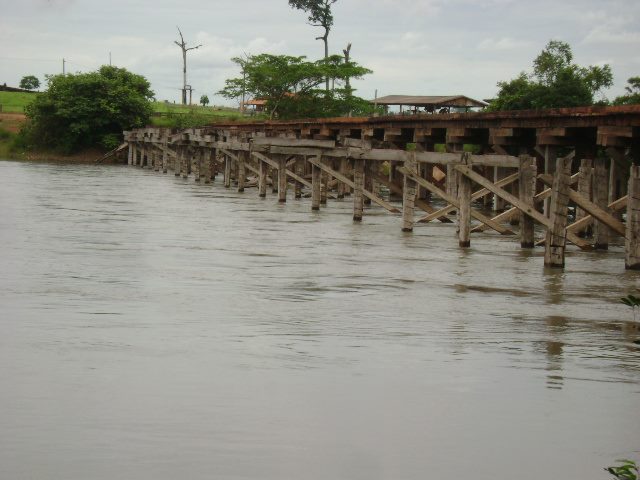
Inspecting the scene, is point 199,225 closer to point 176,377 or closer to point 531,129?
point 531,129

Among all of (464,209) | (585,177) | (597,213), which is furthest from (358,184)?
(597,213)

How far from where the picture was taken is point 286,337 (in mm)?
9469

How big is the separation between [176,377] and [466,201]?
9.98m

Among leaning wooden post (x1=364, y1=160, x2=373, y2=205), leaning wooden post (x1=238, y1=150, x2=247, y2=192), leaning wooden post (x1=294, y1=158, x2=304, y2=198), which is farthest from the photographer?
leaning wooden post (x1=238, y1=150, x2=247, y2=192)

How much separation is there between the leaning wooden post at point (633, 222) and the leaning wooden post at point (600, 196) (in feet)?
10.3

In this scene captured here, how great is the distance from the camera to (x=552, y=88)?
44875 mm

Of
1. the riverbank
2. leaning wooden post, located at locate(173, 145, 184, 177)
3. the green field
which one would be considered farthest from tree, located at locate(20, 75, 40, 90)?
leaning wooden post, located at locate(173, 145, 184, 177)

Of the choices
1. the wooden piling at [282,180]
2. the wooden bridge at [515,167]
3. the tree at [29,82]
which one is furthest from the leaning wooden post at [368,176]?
the tree at [29,82]

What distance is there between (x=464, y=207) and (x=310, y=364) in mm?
9276

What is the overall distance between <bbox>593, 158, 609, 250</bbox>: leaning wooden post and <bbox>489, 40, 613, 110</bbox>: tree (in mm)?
25319

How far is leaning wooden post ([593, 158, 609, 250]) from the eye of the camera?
17750mm

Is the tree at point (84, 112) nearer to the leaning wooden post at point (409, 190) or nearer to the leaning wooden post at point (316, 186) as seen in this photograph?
the leaning wooden post at point (316, 186)

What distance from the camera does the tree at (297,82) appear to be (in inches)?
2406

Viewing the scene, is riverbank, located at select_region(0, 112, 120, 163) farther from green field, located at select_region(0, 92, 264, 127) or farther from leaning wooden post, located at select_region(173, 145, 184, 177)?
leaning wooden post, located at select_region(173, 145, 184, 177)
